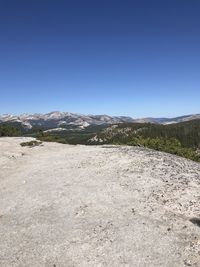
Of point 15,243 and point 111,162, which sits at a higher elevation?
point 111,162

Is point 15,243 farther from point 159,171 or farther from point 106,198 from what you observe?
point 159,171

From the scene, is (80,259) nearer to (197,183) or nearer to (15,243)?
(15,243)

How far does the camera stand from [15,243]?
24.5 metres

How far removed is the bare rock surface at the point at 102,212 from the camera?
22.2 m

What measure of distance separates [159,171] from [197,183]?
4.90 metres

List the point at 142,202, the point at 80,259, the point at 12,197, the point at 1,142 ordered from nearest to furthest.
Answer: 1. the point at 80,259
2. the point at 142,202
3. the point at 12,197
4. the point at 1,142

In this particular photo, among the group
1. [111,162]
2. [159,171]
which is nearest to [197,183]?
[159,171]

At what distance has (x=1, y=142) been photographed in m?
69.4

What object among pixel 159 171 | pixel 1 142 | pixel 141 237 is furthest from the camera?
pixel 1 142

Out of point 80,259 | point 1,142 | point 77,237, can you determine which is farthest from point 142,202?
point 1,142

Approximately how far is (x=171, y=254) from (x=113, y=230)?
4922mm

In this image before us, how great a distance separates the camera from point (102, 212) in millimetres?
28656

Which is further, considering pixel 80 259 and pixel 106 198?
pixel 106 198

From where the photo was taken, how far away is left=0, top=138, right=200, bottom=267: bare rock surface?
22172 mm
